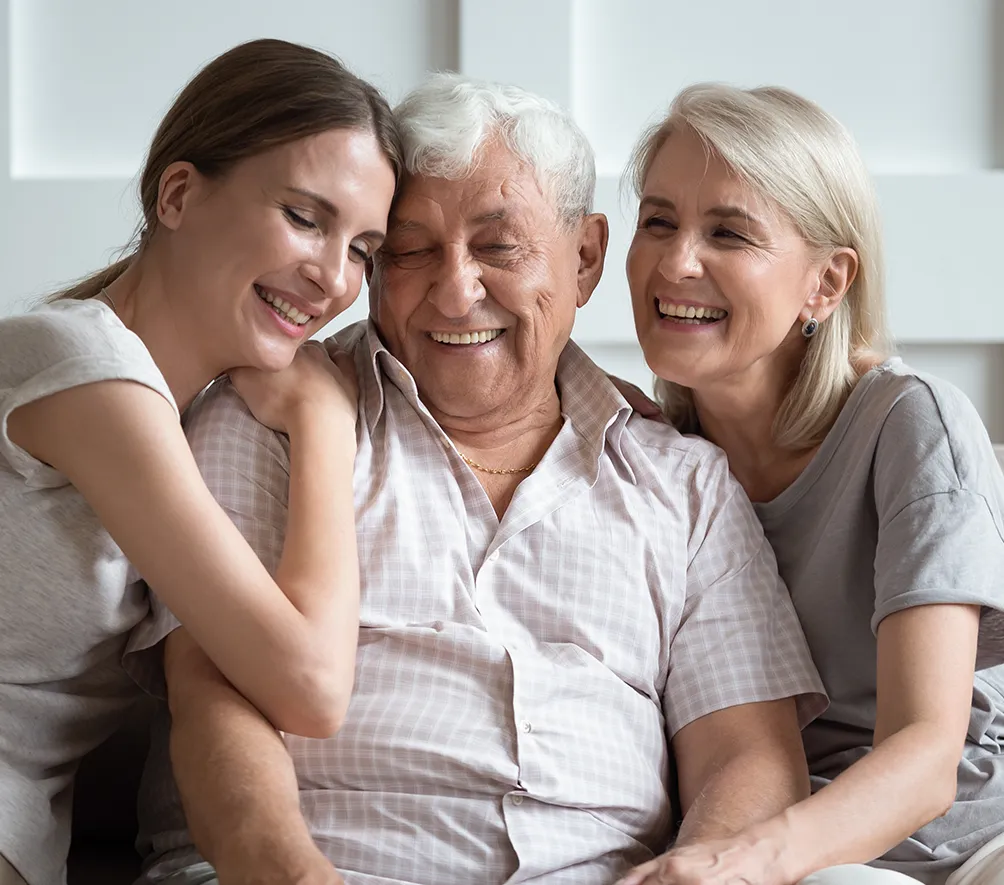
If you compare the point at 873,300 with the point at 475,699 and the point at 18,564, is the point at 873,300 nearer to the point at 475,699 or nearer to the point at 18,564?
the point at 475,699

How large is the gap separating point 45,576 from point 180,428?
232mm

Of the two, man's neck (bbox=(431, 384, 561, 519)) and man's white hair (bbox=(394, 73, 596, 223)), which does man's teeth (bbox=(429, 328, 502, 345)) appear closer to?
man's neck (bbox=(431, 384, 561, 519))

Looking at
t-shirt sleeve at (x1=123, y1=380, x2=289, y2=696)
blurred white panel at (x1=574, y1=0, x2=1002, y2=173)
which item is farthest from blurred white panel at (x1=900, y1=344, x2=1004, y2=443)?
t-shirt sleeve at (x1=123, y1=380, x2=289, y2=696)

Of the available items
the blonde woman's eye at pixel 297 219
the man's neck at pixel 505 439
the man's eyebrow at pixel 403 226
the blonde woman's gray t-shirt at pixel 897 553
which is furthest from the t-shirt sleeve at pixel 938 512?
the blonde woman's eye at pixel 297 219

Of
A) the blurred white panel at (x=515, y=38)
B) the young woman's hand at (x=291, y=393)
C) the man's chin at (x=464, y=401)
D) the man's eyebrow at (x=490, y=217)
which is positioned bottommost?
the man's chin at (x=464, y=401)

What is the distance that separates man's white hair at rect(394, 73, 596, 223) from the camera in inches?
70.6

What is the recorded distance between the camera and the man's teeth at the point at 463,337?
1.86m

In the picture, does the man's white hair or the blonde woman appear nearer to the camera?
the blonde woman

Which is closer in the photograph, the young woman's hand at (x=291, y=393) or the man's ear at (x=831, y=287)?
the young woman's hand at (x=291, y=393)

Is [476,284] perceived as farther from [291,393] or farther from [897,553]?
[897,553]

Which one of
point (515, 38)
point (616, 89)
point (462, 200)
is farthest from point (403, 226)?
point (616, 89)

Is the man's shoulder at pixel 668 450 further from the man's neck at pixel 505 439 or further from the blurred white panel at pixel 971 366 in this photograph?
the blurred white panel at pixel 971 366

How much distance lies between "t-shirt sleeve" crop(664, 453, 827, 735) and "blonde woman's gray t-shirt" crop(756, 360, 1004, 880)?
0.07m

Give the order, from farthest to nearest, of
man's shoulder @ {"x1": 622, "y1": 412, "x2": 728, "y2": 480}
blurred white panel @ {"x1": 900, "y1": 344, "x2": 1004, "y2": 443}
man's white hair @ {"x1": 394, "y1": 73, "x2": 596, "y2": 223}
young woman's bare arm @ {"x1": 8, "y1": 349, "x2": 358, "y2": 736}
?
blurred white panel @ {"x1": 900, "y1": 344, "x2": 1004, "y2": 443}, man's shoulder @ {"x1": 622, "y1": 412, "x2": 728, "y2": 480}, man's white hair @ {"x1": 394, "y1": 73, "x2": 596, "y2": 223}, young woman's bare arm @ {"x1": 8, "y1": 349, "x2": 358, "y2": 736}
